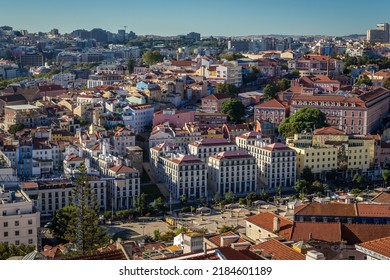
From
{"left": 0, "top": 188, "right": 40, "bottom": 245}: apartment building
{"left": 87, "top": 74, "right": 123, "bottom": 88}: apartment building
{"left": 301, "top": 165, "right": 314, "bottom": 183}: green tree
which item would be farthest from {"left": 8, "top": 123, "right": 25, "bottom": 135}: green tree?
{"left": 0, "top": 188, "right": 40, "bottom": 245}: apartment building

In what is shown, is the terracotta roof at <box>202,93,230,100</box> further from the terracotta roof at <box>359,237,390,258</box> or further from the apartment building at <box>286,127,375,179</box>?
the terracotta roof at <box>359,237,390,258</box>

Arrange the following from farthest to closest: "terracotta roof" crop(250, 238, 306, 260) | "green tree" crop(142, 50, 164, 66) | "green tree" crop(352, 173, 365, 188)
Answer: "green tree" crop(142, 50, 164, 66) < "green tree" crop(352, 173, 365, 188) < "terracotta roof" crop(250, 238, 306, 260)

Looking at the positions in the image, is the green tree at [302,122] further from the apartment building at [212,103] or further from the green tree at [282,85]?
the green tree at [282,85]

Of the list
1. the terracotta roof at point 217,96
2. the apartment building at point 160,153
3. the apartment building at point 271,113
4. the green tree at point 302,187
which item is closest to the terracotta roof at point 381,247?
the green tree at point 302,187

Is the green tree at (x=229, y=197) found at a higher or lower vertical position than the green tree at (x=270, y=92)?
lower

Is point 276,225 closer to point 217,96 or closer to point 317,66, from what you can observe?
point 217,96

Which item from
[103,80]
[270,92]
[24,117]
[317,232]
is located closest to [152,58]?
[103,80]

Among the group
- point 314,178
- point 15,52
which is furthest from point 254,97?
point 15,52

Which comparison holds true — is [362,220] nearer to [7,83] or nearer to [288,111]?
[288,111]
